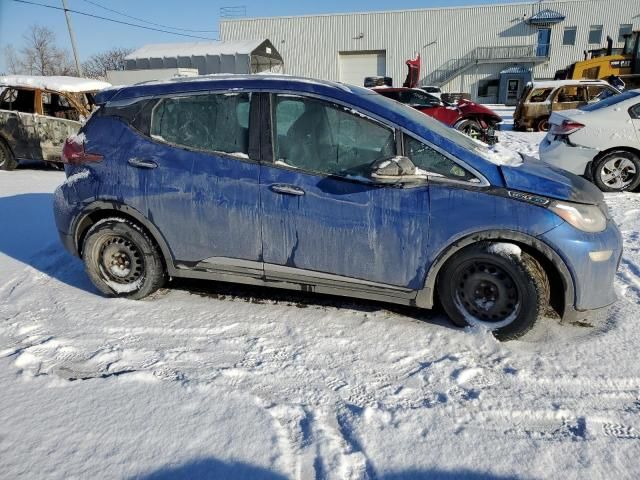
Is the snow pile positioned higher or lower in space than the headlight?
lower

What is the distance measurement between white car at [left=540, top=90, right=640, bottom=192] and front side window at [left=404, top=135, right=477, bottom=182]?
476 centimetres

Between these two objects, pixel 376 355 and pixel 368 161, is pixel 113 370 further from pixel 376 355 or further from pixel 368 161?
pixel 368 161

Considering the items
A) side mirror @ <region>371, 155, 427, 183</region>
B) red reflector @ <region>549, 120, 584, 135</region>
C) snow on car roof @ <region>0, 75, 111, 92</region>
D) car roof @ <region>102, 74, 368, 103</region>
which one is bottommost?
red reflector @ <region>549, 120, 584, 135</region>

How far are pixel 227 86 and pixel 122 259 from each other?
1.64 metres

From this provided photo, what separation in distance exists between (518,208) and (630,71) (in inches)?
818

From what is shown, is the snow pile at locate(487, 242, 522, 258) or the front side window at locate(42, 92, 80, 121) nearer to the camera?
the snow pile at locate(487, 242, 522, 258)

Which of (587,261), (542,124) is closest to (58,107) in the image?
(587,261)

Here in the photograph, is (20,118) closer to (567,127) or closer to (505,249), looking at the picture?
(505,249)

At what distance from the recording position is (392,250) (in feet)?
9.88

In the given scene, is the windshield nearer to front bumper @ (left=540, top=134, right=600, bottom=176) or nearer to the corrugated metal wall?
front bumper @ (left=540, top=134, right=600, bottom=176)

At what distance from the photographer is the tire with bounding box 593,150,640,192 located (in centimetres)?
661

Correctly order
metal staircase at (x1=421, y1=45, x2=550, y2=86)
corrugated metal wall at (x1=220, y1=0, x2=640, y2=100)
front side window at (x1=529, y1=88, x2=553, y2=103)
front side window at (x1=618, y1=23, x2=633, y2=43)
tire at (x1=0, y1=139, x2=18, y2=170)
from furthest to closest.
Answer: metal staircase at (x1=421, y1=45, x2=550, y2=86) < corrugated metal wall at (x1=220, y1=0, x2=640, y2=100) < front side window at (x1=618, y1=23, x2=633, y2=43) < front side window at (x1=529, y1=88, x2=553, y2=103) < tire at (x1=0, y1=139, x2=18, y2=170)

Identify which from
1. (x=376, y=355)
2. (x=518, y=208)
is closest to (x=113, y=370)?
(x=376, y=355)

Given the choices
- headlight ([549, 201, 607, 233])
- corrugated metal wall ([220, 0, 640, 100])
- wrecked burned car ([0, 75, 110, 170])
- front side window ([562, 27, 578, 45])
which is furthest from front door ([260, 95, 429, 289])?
front side window ([562, 27, 578, 45])
